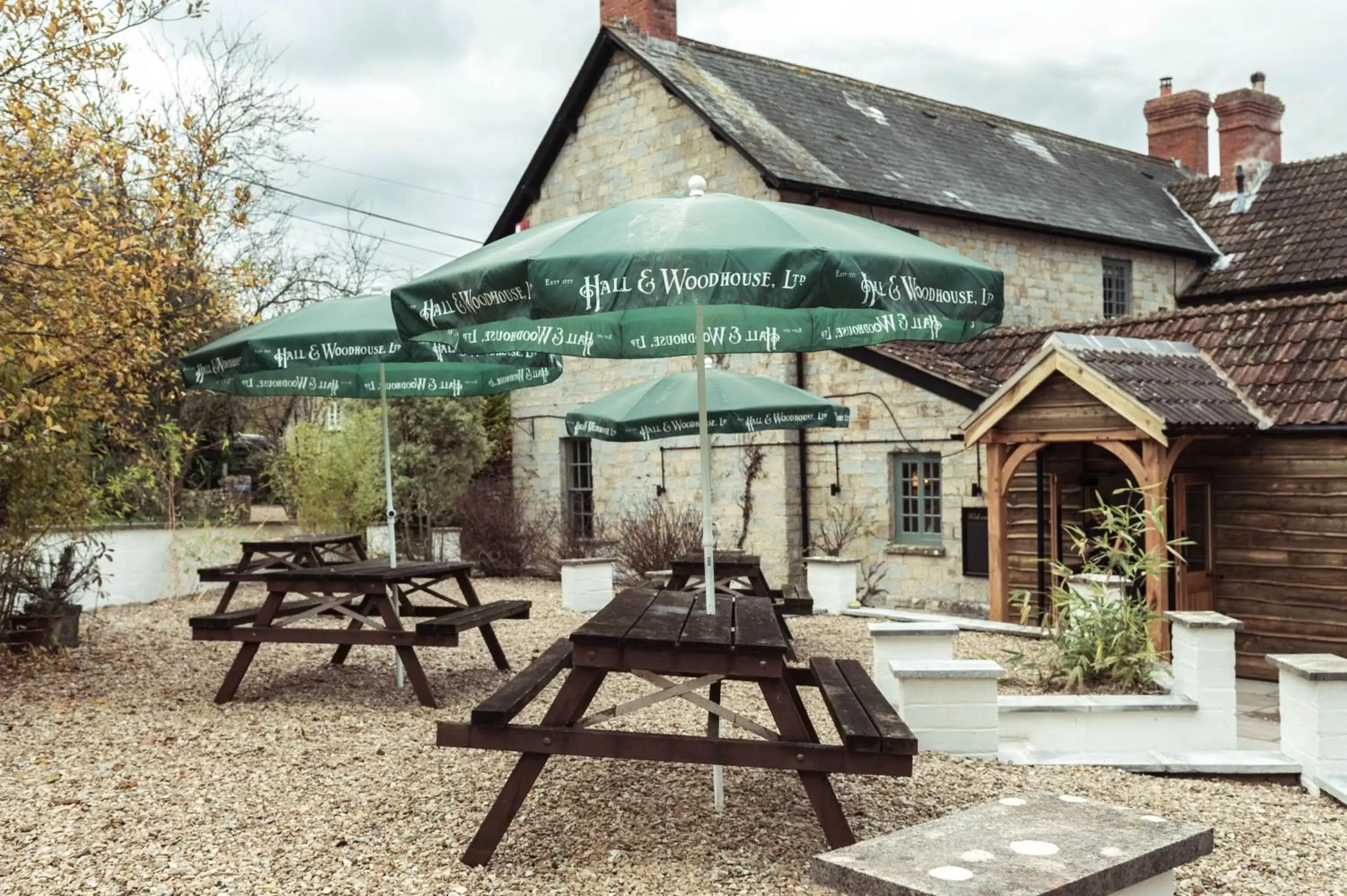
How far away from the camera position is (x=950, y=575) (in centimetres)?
1287

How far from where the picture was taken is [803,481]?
14.6 meters

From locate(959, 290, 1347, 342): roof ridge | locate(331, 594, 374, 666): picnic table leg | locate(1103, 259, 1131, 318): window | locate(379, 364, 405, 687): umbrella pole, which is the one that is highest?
locate(1103, 259, 1131, 318): window

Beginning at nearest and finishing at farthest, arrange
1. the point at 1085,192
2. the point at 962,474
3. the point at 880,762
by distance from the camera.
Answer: the point at 880,762 → the point at 962,474 → the point at 1085,192

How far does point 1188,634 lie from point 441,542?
11.0m

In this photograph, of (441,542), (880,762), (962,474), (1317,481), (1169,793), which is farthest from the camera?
(441,542)

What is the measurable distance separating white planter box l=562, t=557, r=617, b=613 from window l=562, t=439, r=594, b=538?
526cm

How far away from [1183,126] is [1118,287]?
8.02 meters

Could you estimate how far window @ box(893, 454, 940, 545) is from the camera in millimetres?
13289

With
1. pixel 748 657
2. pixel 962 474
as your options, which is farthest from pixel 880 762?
pixel 962 474

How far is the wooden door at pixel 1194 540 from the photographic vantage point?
9938 millimetres

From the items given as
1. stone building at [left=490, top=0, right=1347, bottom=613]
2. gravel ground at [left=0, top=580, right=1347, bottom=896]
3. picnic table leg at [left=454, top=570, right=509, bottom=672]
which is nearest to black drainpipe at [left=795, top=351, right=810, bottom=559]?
stone building at [left=490, top=0, right=1347, bottom=613]

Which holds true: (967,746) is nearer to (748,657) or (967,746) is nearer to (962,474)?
(748,657)

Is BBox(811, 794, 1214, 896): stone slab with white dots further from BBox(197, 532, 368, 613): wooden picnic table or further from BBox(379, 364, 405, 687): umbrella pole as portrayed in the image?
BBox(197, 532, 368, 613): wooden picnic table

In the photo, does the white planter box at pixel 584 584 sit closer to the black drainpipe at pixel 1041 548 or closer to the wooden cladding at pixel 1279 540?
the black drainpipe at pixel 1041 548
